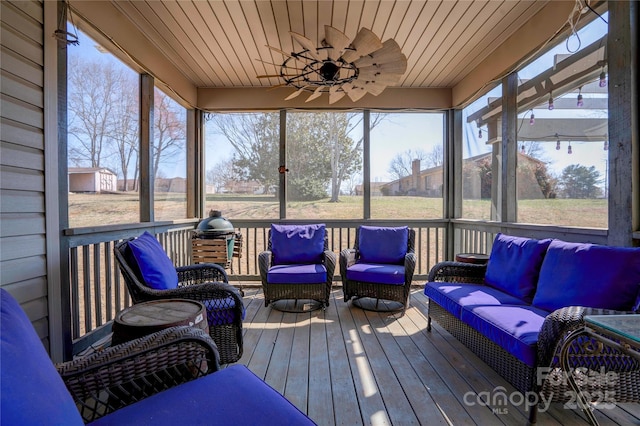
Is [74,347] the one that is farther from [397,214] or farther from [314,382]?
[397,214]

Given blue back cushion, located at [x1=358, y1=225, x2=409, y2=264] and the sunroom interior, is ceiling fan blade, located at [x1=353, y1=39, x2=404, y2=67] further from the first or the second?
blue back cushion, located at [x1=358, y1=225, x2=409, y2=264]

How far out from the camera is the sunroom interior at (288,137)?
218cm

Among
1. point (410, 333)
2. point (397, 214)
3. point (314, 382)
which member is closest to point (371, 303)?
point (410, 333)

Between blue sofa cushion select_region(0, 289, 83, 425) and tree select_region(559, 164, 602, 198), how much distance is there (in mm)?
3400

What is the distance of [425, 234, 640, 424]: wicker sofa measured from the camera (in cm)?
167

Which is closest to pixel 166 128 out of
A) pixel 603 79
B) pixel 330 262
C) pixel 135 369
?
pixel 330 262

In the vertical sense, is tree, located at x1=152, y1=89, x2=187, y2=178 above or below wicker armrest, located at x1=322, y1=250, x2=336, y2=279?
above

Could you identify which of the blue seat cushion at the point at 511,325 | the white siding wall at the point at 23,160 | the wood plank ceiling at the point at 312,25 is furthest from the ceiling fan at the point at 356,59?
the blue seat cushion at the point at 511,325

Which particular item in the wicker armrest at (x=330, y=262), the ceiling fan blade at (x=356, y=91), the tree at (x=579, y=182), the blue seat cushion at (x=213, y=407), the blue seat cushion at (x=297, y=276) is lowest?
the blue seat cushion at (x=297, y=276)

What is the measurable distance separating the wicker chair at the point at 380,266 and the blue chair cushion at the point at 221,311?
1.67 metres

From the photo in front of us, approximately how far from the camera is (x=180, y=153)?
4.50 meters

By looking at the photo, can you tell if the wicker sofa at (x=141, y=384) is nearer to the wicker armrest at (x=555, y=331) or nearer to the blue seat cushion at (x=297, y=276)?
the wicker armrest at (x=555, y=331)

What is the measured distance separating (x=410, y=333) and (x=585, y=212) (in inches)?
70.9

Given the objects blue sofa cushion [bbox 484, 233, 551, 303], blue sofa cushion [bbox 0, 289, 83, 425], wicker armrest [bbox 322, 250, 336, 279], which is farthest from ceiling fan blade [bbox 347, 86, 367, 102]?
blue sofa cushion [bbox 0, 289, 83, 425]
